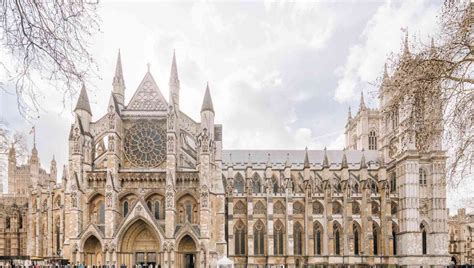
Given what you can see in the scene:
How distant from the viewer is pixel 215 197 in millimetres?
51438

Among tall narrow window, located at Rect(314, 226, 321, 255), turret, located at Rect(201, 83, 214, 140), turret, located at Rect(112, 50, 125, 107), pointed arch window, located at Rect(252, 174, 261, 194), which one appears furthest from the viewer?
pointed arch window, located at Rect(252, 174, 261, 194)

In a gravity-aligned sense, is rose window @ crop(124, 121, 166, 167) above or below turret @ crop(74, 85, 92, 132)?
below

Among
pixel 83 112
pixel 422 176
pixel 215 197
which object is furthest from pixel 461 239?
pixel 83 112

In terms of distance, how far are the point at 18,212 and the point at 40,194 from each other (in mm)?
8632

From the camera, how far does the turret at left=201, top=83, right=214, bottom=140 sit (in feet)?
167

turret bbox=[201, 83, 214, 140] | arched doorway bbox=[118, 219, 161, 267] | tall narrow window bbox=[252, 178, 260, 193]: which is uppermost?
turret bbox=[201, 83, 214, 140]

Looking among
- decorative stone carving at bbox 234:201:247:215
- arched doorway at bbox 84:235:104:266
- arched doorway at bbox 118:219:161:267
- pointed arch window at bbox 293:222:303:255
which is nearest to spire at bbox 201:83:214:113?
arched doorway at bbox 118:219:161:267

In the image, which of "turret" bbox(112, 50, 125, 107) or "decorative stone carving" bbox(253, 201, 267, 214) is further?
"decorative stone carving" bbox(253, 201, 267, 214)

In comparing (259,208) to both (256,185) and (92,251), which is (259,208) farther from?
(92,251)

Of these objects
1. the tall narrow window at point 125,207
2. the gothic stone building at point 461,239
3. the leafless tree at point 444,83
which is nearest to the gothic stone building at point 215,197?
the tall narrow window at point 125,207

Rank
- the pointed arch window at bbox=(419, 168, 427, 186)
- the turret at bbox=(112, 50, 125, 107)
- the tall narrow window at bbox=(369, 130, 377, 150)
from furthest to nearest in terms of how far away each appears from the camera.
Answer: the tall narrow window at bbox=(369, 130, 377, 150)
the pointed arch window at bbox=(419, 168, 427, 186)
the turret at bbox=(112, 50, 125, 107)

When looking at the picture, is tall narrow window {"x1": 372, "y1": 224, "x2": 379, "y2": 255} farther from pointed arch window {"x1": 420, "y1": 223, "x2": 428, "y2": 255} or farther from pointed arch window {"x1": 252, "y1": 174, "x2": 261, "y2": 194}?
pointed arch window {"x1": 252, "y1": 174, "x2": 261, "y2": 194}

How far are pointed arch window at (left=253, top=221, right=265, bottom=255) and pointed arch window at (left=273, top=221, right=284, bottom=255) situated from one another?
4.42ft

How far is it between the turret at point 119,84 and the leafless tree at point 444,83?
139 ft
